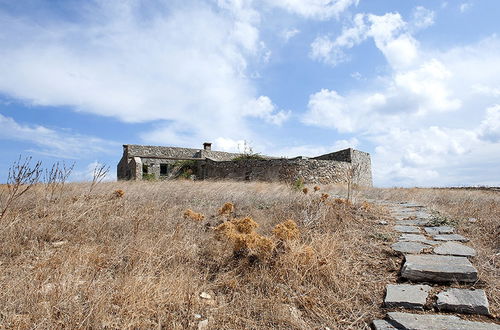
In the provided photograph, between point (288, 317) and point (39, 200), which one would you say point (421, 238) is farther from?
point (39, 200)

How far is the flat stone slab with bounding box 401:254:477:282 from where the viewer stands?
3.00 metres

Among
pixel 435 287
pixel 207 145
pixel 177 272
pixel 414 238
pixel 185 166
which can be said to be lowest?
pixel 435 287

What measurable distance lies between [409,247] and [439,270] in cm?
79

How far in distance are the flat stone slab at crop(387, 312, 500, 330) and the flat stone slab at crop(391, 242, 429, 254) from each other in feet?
4.39

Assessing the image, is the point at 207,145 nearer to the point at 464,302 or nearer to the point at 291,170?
the point at 291,170

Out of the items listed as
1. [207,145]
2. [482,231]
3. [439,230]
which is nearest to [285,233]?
[439,230]

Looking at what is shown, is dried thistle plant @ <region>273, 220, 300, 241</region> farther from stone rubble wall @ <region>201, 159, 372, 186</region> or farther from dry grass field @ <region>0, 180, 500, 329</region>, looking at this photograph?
stone rubble wall @ <region>201, 159, 372, 186</region>

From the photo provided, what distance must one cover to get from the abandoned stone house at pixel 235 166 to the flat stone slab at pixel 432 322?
9.41 metres

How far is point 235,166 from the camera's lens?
1792 centimetres

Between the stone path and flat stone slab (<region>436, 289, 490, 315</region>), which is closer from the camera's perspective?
the stone path

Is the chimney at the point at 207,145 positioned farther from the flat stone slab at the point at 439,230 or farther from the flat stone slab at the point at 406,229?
the flat stone slab at the point at 439,230

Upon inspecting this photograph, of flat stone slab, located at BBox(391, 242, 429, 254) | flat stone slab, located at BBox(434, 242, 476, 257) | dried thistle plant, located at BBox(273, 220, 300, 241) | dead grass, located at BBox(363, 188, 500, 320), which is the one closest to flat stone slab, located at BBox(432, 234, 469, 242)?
dead grass, located at BBox(363, 188, 500, 320)

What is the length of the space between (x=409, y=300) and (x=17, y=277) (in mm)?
3407

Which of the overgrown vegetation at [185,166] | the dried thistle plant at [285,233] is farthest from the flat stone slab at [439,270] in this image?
the overgrown vegetation at [185,166]
